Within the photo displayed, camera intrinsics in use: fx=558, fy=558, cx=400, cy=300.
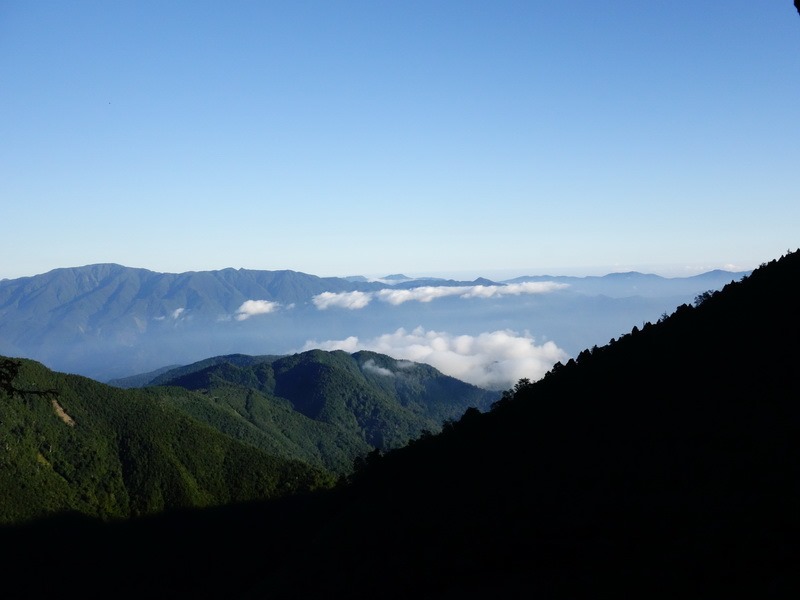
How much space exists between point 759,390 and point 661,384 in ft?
51.8

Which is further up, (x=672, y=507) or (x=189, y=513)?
(x=672, y=507)

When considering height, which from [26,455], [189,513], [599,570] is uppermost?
[599,570]

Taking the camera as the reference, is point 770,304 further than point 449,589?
Yes

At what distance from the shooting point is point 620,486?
40.3 metres

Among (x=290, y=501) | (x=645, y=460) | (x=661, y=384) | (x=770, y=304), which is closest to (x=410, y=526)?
(x=645, y=460)

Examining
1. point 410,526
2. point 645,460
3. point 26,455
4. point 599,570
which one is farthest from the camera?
point 26,455

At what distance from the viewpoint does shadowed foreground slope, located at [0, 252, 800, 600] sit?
27656mm

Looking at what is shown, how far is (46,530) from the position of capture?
6319 inches

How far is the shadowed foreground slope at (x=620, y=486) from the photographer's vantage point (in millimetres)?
27656

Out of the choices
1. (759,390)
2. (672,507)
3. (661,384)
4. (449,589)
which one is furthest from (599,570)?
(661,384)

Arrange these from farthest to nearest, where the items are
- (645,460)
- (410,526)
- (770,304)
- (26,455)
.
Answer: (26,455)
(770,304)
(410,526)
(645,460)

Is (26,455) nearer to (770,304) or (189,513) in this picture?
(189,513)

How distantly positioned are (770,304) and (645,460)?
3882 cm

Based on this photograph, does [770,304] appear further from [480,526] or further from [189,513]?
[189,513]
